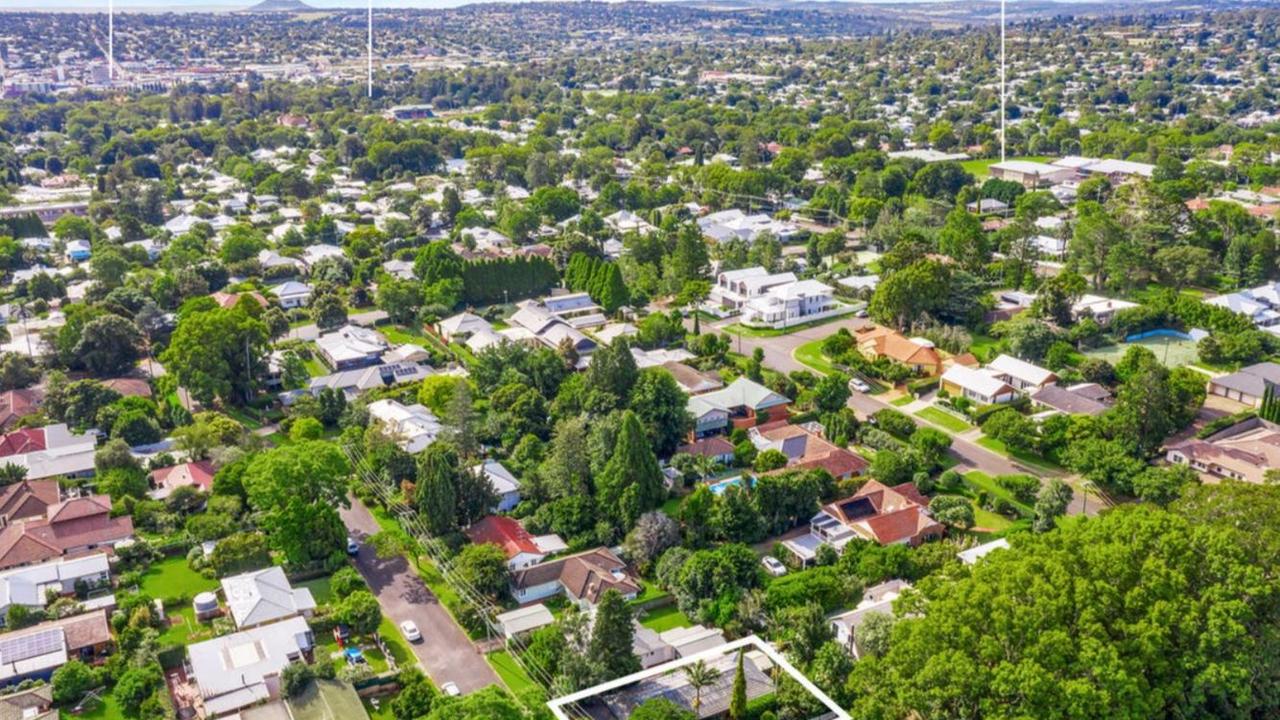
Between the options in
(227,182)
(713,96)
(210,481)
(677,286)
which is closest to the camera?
(210,481)

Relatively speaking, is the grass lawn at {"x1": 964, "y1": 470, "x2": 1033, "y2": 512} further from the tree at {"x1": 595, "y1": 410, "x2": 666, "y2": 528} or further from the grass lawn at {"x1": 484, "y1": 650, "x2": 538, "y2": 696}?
the grass lawn at {"x1": 484, "y1": 650, "x2": 538, "y2": 696}

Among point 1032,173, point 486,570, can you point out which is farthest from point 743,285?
point 1032,173

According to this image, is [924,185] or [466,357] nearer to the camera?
[466,357]

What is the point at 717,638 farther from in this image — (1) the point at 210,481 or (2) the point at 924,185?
(2) the point at 924,185

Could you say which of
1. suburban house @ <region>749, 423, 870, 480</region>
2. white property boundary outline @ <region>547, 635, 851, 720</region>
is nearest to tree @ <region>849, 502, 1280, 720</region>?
white property boundary outline @ <region>547, 635, 851, 720</region>

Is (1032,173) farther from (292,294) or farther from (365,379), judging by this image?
(365,379)

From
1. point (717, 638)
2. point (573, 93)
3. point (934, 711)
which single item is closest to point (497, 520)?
point (717, 638)

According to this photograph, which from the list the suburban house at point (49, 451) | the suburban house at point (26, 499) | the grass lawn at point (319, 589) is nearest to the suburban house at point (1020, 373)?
the grass lawn at point (319, 589)

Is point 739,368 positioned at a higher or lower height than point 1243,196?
lower

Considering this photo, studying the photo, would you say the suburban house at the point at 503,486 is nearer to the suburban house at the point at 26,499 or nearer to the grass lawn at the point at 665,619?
the grass lawn at the point at 665,619
